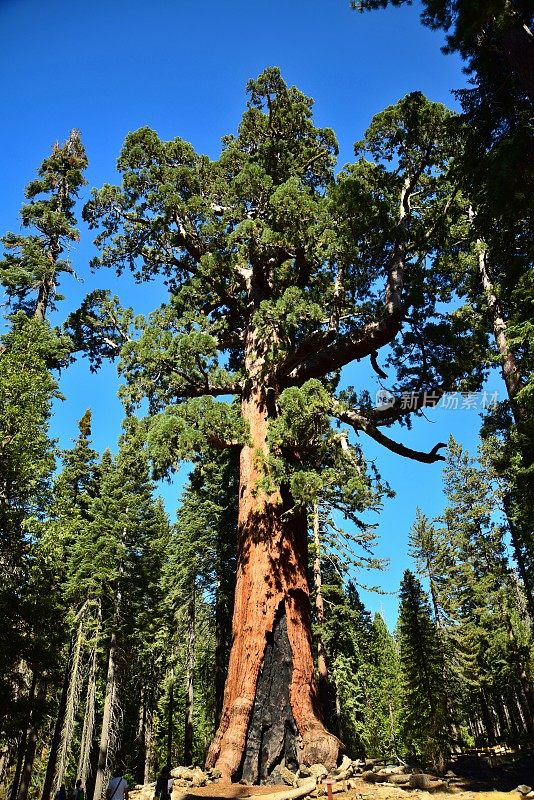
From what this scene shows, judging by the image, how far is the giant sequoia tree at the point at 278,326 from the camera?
9250mm

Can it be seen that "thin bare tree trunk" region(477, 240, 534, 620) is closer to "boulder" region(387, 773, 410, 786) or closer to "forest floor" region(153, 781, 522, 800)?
"boulder" region(387, 773, 410, 786)

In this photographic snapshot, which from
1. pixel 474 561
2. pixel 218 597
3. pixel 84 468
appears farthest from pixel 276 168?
pixel 474 561

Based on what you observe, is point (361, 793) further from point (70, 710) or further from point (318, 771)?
point (70, 710)

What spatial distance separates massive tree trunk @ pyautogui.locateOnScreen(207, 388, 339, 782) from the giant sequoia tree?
0.03m

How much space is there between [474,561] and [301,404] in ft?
100

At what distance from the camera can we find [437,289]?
38.6 feet

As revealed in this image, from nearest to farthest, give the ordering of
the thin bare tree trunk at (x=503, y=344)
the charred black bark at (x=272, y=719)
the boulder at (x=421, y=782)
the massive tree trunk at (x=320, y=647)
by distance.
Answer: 1. the boulder at (x=421, y=782)
2. the charred black bark at (x=272, y=719)
3. the thin bare tree trunk at (x=503, y=344)
4. the massive tree trunk at (x=320, y=647)

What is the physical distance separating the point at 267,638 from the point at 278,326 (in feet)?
20.4

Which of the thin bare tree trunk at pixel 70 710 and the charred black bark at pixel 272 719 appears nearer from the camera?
A: the charred black bark at pixel 272 719

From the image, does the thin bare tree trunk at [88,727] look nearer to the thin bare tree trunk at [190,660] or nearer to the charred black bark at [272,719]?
the thin bare tree trunk at [190,660]

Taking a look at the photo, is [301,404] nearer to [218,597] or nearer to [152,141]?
[152,141]

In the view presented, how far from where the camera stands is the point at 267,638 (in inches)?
364

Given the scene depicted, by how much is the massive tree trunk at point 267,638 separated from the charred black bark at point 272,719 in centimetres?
1

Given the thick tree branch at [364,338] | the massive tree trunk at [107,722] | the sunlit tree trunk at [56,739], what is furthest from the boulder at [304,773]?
the massive tree trunk at [107,722]
